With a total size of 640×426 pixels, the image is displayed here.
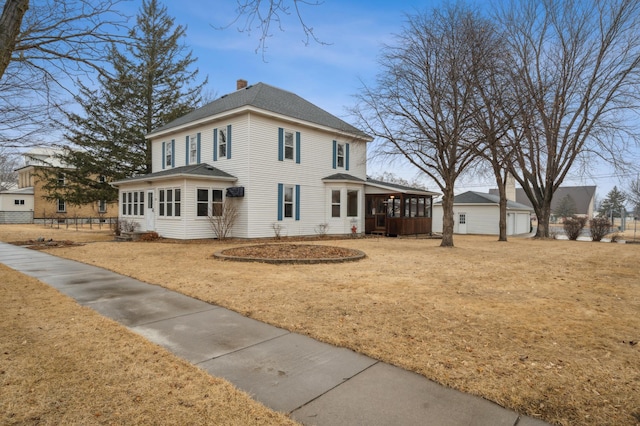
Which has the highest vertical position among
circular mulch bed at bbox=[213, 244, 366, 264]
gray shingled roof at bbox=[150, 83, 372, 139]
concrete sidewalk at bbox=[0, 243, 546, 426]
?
gray shingled roof at bbox=[150, 83, 372, 139]

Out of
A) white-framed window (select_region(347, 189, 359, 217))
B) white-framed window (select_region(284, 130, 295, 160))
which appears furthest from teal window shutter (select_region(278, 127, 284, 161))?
white-framed window (select_region(347, 189, 359, 217))

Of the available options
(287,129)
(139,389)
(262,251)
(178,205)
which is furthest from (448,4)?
(139,389)

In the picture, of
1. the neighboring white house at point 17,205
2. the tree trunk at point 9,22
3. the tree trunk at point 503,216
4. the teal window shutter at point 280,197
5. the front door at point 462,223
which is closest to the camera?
the tree trunk at point 9,22

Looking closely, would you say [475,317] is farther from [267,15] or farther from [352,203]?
[352,203]

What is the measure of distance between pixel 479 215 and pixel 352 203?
56.2 ft

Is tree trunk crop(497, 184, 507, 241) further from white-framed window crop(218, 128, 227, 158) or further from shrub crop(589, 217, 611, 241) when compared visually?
white-framed window crop(218, 128, 227, 158)

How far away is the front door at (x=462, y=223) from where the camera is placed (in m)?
33.0

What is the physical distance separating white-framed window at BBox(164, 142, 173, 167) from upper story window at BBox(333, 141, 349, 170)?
32.7 feet

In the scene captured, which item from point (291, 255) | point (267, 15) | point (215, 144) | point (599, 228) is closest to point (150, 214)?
point (215, 144)

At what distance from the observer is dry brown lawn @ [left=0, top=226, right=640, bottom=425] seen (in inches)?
117

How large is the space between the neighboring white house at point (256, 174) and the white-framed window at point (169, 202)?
48mm

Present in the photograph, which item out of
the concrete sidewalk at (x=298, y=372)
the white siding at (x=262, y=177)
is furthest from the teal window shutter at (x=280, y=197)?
the concrete sidewalk at (x=298, y=372)

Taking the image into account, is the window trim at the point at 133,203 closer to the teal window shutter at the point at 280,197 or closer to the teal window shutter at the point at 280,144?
the teal window shutter at the point at 280,197

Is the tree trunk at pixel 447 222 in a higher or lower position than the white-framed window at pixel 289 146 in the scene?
lower
